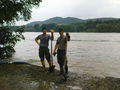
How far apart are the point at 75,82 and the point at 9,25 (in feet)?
32.3

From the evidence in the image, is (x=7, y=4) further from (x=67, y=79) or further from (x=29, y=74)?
(x=67, y=79)

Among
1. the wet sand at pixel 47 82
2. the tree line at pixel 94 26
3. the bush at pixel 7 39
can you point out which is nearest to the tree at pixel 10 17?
the bush at pixel 7 39

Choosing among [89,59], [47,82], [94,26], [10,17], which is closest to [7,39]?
[10,17]

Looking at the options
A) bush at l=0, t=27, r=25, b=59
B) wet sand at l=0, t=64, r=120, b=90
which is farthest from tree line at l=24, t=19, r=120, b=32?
wet sand at l=0, t=64, r=120, b=90

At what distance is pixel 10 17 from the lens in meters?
17.2

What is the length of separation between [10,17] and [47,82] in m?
7.79

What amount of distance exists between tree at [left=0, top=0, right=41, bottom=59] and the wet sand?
5358 millimetres

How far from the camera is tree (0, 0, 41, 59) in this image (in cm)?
1673

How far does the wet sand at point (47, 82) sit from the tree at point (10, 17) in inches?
211

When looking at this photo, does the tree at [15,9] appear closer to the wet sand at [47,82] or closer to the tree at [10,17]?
the tree at [10,17]

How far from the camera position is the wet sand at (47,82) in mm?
10242

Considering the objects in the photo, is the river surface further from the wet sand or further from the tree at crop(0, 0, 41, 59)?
the wet sand

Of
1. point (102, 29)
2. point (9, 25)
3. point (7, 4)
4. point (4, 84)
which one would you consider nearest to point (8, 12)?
point (7, 4)

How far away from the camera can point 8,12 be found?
16.7 metres
